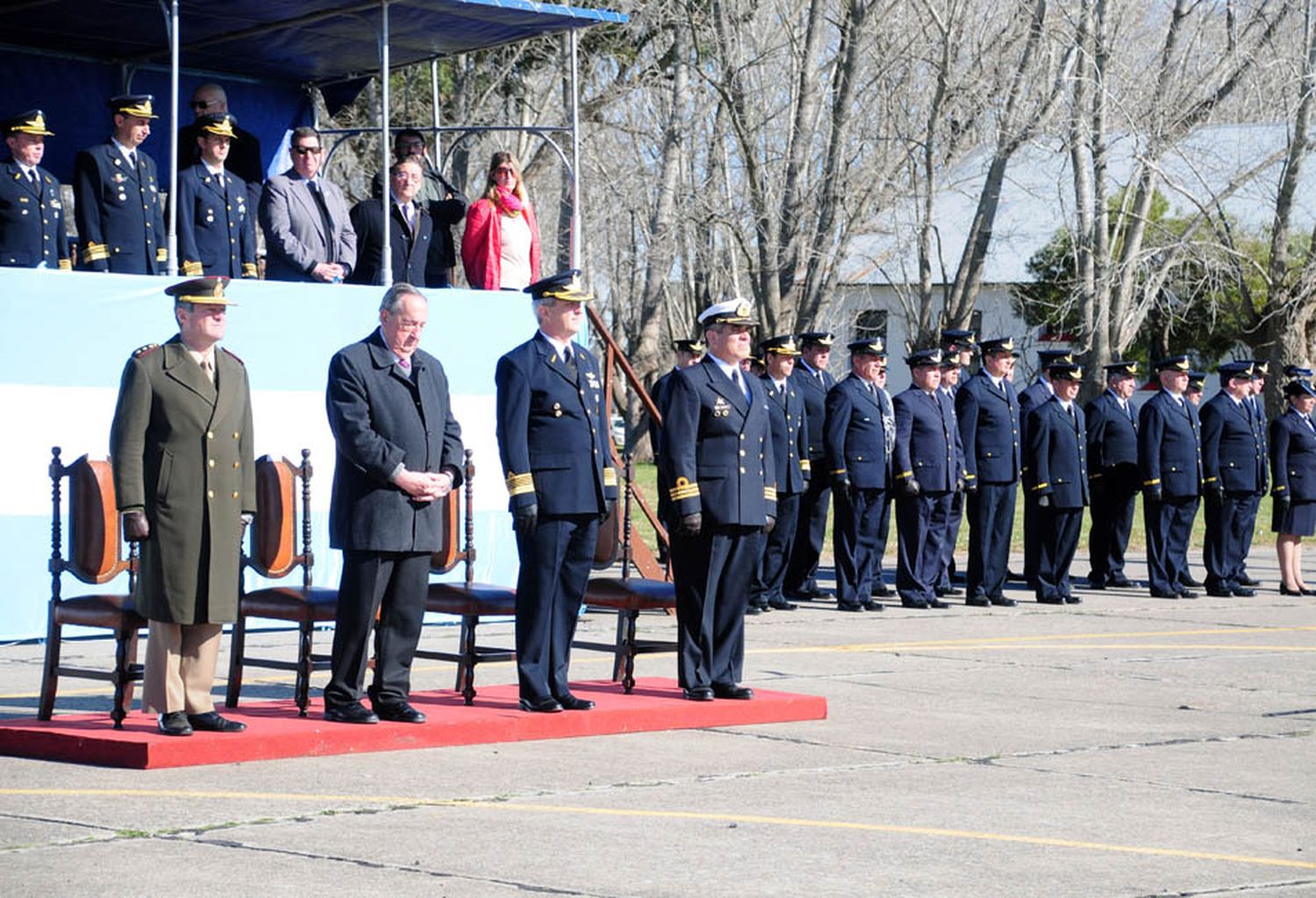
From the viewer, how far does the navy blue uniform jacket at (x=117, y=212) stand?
42.4 ft

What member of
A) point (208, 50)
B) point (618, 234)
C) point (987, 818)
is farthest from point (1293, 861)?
point (618, 234)

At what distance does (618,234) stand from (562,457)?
118ft

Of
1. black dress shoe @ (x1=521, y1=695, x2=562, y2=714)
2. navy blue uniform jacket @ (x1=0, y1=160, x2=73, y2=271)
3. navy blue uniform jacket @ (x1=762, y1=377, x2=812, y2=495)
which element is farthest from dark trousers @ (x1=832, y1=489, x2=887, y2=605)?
black dress shoe @ (x1=521, y1=695, x2=562, y2=714)

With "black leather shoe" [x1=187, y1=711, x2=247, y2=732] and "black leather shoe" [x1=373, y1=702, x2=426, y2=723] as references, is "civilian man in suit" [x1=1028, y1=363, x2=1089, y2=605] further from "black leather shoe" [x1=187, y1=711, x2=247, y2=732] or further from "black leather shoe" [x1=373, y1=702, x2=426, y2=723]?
"black leather shoe" [x1=187, y1=711, x2=247, y2=732]

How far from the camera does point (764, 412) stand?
33.8ft

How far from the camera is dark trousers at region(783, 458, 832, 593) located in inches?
652

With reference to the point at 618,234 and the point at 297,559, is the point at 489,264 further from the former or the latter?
the point at 618,234

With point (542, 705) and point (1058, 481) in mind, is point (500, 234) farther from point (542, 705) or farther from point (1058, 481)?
point (542, 705)

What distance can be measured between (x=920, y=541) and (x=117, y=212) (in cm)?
675

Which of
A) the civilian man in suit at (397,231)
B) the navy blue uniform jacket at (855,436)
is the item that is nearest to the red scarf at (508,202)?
the civilian man in suit at (397,231)

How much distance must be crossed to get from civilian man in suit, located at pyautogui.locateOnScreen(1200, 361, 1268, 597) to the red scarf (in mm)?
6615

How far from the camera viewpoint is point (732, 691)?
10.1 m

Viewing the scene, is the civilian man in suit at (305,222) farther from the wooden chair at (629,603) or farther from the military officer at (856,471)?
the wooden chair at (629,603)

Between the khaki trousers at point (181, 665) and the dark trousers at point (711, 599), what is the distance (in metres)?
2.38
